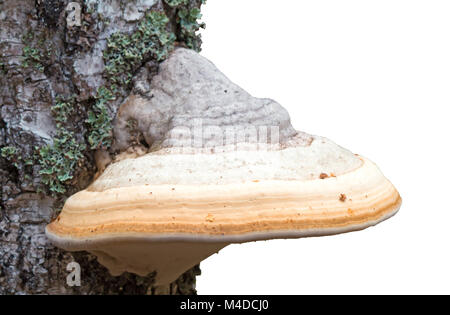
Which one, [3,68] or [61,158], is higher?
[3,68]

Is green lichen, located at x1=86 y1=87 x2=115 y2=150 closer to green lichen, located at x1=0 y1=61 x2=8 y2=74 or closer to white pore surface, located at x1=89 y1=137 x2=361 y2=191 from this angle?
white pore surface, located at x1=89 y1=137 x2=361 y2=191

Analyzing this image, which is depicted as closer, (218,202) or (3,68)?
(218,202)

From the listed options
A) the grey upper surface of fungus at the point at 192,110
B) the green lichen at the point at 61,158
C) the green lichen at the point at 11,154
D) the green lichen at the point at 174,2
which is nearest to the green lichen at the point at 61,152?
the green lichen at the point at 61,158

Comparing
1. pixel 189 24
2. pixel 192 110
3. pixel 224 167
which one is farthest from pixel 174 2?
pixel 224 167

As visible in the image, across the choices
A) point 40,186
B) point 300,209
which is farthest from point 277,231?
point 40,186

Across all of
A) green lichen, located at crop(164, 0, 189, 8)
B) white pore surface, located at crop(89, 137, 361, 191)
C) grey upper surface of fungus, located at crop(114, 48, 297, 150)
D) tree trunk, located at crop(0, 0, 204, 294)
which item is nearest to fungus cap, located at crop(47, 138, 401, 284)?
white pore surface, located at crop(89, 137, 361, 191)

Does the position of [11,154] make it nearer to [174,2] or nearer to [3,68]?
[3,68]
